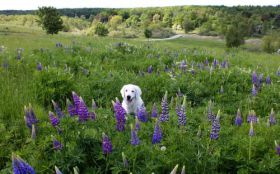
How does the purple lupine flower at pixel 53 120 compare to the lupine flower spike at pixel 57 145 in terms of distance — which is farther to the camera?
the purple lupine flower at pixel 53 120

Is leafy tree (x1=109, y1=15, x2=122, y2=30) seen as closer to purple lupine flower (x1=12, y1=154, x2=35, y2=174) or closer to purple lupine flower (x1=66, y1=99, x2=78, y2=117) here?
purple lupine flower (x1=66, y1=99, x2=78, y2=117)

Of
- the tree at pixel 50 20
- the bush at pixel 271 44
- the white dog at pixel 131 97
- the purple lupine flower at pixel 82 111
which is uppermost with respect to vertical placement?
the purple lupine flower at pixel 82 111

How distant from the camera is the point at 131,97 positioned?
16.4 ft

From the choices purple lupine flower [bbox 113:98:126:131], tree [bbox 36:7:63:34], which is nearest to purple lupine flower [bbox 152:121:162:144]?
purple lupine flower [bbox 113:98:126:131]

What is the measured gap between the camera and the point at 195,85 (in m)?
6.27

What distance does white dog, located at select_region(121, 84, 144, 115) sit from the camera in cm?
499

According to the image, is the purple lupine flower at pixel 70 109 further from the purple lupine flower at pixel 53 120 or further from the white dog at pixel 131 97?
the white dog at pixel 131 97

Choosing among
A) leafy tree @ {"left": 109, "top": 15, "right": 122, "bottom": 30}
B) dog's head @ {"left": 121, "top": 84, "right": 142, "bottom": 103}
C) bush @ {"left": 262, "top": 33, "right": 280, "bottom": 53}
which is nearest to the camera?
dog's head @ {"left": 121, "top": 84, "right": 142, "bottom": 103}

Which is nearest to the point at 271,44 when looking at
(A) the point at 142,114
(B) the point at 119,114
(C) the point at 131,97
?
(C) the point at 131,97

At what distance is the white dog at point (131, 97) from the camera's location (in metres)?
4.99

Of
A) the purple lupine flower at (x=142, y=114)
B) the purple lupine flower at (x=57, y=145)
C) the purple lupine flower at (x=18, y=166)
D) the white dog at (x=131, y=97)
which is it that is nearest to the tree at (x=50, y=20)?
the white dog at (x=131, y=97)

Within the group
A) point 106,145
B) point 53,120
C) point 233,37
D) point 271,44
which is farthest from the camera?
point 233,37

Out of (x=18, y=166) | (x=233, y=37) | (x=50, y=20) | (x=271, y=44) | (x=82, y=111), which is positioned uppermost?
(x=82, y=111)

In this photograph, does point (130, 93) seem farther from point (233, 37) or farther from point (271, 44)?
point (233, 37)
